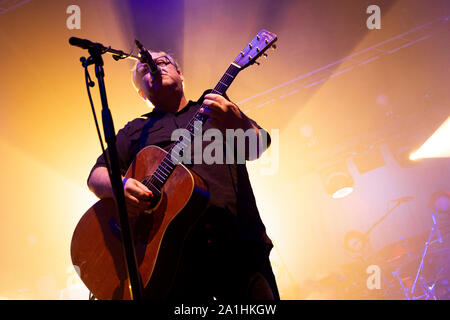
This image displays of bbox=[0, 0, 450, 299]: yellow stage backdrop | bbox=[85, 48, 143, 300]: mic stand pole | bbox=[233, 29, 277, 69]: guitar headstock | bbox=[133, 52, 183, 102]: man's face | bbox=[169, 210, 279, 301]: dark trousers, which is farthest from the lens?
bbox=[0, 0, 450, 299]: yellow stage backdrop

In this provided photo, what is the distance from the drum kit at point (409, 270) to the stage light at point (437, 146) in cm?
157

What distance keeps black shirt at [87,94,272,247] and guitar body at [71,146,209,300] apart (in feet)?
0.31

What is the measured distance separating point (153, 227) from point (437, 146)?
793 cm

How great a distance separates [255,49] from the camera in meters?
1.98

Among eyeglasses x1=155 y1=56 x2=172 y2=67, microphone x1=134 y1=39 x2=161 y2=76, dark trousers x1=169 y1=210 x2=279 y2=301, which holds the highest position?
eyeglasses x1=155 y1=56 x2=172 y2=67

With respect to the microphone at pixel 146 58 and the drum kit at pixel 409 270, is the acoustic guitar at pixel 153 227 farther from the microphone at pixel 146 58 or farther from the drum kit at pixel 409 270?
the drum kit at pixel 409 270

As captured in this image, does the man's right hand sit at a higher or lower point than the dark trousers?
higher

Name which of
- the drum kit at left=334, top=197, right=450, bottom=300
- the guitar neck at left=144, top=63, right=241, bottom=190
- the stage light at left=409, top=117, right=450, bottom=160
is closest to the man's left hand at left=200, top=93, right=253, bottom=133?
the guitar neck at left=144, top=63, right=241, bottom=190

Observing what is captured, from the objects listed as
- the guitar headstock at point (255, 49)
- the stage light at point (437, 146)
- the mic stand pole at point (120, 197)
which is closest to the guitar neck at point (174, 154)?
the guitar headstock at point (255, 49)

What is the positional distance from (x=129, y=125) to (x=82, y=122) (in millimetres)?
3869

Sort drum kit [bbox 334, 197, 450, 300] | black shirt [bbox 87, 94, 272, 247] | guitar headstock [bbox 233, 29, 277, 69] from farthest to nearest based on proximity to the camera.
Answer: drum kit [bbox 334, 197, 450, 300] → guitar headstock [bbox 233, 29, 277, 69] → black shirt [bbox 87, 94, 272, 247]

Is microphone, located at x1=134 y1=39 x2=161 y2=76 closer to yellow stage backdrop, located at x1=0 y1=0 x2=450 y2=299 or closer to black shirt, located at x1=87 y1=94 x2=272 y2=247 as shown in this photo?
black shirt, located at x1=87 y1=94 x2=272 y2=247

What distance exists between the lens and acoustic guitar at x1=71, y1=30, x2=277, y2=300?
1.58m
